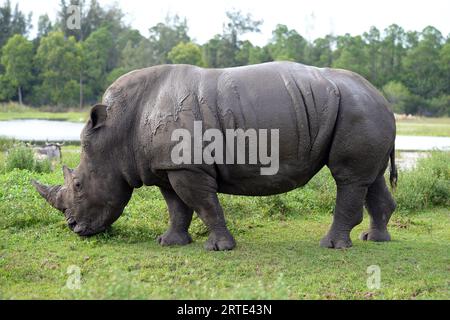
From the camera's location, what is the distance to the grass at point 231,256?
16.2 feet

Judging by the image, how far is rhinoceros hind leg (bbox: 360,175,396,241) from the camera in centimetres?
689

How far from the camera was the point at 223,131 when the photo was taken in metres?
6.15

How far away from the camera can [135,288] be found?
13.1ft

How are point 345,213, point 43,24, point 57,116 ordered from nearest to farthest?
point 345,213, point 57,116, point 43,24

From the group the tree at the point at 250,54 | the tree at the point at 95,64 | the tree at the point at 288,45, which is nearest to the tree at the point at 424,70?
the tree at the point at 288,45

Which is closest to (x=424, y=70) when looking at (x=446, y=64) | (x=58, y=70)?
(x=446, y=64)

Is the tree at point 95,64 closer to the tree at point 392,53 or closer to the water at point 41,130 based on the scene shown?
the water at point 41,130

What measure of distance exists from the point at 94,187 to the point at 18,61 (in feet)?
118

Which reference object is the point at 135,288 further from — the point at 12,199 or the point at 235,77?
the point at 12,199

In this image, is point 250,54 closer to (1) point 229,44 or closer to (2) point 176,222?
(1) point 229,44

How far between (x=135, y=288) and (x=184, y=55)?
123 feet

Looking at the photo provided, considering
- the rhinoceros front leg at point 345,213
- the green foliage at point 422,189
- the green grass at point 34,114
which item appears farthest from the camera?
the green grass at point 34,114

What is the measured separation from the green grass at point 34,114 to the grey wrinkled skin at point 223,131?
28.2 meters
